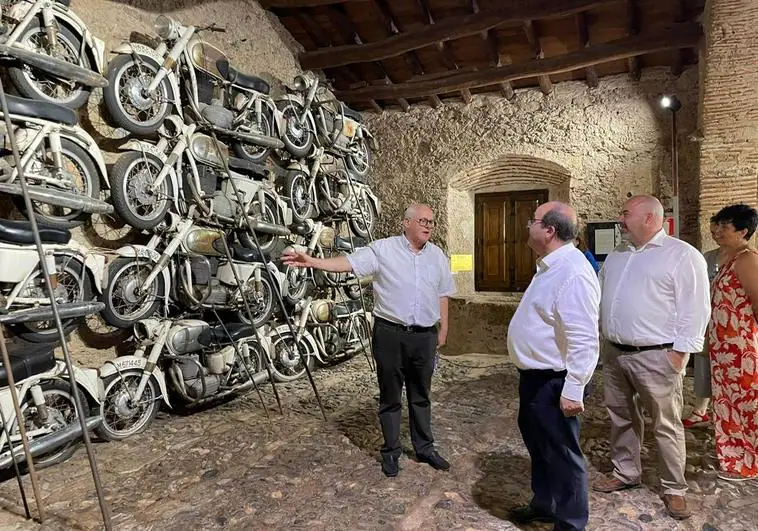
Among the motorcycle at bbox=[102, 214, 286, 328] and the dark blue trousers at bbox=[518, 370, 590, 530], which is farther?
the motorcycle at bbox=[102, 214, 286, 328]

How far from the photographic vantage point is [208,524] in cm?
258

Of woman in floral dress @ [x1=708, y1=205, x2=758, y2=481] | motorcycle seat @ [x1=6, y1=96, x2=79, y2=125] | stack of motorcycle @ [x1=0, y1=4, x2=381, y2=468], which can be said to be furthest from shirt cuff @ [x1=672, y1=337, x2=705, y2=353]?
motorcycle seat @ [x1=6, y1=96, x2=79, y2=125]

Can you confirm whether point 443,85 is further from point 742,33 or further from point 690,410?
point 690,410

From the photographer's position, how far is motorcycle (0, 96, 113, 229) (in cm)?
323

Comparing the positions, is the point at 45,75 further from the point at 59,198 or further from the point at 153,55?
the point at 59,198

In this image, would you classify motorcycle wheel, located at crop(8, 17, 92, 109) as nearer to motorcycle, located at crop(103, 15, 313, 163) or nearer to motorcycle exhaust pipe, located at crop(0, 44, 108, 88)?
motorcycle exhaust pipe, located at crop(0, 44, 108, 88)

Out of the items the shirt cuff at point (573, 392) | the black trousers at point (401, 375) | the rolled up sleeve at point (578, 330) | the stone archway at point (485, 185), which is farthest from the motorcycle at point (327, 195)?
the shirt cuff at point (573, 392)

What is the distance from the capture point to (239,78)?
17.3 ft

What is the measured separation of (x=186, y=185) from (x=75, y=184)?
3.74 ft

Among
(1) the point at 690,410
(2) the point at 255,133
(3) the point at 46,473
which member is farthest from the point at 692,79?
(3) the point at 46,473

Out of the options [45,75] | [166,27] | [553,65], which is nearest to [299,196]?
[166,27]

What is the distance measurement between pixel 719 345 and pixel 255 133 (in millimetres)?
4449

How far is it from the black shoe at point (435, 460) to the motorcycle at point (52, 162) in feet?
9.24

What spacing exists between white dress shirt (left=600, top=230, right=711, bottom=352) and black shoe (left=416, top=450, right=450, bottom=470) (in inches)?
51.8
